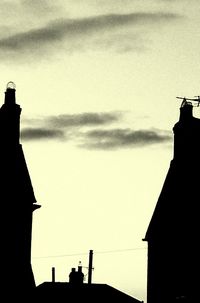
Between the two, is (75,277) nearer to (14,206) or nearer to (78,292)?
(78,292)

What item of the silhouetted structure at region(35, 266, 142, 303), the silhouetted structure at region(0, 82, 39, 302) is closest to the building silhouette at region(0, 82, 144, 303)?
the silhouetted structure at region(0, 82, 39, 302)

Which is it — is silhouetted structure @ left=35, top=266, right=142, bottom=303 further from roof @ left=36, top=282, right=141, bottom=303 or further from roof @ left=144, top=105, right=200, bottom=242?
roof @ left=144, top=105, right=200, bottom=242

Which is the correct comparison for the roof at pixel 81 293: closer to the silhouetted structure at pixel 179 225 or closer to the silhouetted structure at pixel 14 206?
the silhouetted structure at pixel 179 225

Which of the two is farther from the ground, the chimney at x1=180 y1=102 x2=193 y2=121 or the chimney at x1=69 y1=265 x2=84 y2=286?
the chimney at x1=180 y1=102 x2=193 y2=121

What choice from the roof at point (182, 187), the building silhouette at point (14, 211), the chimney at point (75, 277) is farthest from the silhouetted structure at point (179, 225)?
the chimney at point (75, 277)

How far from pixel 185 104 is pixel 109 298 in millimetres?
27864

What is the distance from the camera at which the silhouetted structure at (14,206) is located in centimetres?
4438

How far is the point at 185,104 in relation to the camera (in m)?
47.9

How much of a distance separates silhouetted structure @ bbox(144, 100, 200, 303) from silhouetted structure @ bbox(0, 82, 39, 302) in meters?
6.54

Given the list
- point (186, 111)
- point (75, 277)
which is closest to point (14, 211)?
point (186, 111)

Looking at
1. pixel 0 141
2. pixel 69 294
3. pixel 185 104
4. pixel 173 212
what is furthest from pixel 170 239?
pixel 69 294

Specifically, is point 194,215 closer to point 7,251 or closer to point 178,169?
point 178,169

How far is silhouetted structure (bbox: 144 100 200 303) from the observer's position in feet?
152

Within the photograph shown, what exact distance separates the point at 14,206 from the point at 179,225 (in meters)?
8.08
